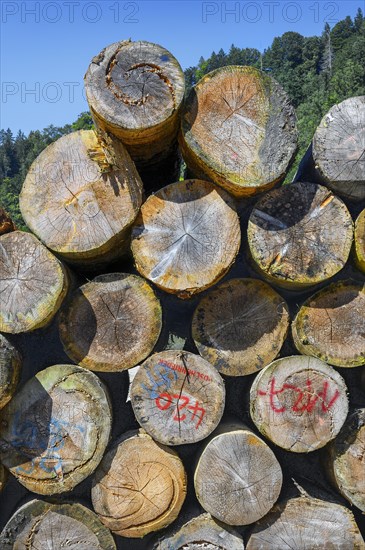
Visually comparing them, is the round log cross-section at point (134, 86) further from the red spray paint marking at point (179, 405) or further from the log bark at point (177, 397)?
the red spray paint marking at point (179, 405)

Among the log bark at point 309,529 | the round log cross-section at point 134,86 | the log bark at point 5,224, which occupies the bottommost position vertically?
the log bark at point 309,529

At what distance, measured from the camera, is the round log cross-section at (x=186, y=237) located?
2.53 meters

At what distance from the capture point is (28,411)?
2699mm

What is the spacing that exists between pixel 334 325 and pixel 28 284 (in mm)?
1657

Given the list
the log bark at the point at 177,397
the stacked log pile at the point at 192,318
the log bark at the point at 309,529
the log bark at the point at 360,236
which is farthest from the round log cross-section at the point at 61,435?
the log bark at the point at 360,236

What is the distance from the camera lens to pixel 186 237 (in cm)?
255

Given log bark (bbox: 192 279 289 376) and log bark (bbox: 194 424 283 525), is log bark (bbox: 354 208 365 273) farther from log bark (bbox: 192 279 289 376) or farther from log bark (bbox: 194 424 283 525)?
log bark (bbox: 194 424 283 525)

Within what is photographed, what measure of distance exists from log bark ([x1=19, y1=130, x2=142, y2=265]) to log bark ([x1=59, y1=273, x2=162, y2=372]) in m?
0.22

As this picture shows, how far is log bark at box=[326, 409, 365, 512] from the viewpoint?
271 centimetres

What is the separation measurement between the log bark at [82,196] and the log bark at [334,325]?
1.10m

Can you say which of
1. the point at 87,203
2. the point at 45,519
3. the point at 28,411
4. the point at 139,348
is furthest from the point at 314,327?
the point at 45,519

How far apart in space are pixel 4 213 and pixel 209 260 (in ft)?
3.85

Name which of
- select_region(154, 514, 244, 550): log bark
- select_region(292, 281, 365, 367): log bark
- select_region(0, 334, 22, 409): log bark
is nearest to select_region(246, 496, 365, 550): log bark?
select_region(154, 514, 244, 550): log bark

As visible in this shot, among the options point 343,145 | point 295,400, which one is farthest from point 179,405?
point 343,145
